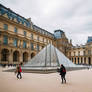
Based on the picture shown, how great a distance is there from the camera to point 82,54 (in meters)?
54.6

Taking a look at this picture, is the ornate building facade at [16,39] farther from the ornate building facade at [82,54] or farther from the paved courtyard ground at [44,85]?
the paved courtyard ground at [44,85]

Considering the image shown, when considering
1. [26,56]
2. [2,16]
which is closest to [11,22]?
[2,16]

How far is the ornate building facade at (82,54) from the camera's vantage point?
172 feet

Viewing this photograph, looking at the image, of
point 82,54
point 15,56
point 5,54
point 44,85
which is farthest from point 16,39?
point 82,54

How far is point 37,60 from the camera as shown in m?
18.0

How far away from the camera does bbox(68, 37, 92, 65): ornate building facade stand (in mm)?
52500

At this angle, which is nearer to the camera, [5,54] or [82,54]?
[5,54]

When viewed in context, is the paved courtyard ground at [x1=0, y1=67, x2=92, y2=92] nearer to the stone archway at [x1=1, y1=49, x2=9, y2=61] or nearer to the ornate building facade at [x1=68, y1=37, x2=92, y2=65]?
the stone archway at [x1=1, y1=49, x2=9, y2=61]

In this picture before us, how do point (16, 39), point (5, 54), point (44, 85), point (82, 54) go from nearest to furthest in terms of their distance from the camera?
point (44, 85)
point (5, 54)
point (16, 39)
point (82, 54)

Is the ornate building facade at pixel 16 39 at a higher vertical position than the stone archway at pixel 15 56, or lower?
higher

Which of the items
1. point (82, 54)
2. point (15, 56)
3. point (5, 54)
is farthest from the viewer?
point (82, 54)

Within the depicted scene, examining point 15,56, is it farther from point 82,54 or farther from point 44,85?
point 82,54

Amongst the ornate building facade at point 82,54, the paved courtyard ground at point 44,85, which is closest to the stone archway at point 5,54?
the paved courtyard ground at point 44,85

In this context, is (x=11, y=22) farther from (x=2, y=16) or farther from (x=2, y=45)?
(x=2, y=45)
